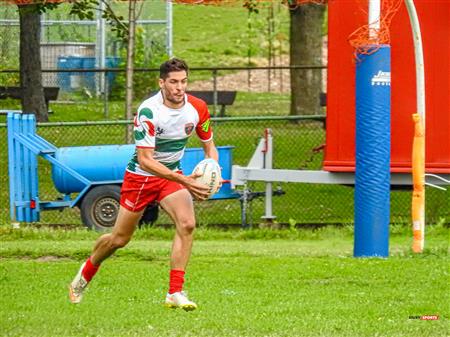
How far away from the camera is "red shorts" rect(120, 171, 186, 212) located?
1070 centimetres

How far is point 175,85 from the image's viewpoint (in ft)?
34.2

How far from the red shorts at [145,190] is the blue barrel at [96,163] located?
7.29 metres

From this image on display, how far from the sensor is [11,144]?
1814 cm

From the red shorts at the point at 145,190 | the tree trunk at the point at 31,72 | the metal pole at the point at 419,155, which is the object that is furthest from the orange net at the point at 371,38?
the tree trunk at the point at 31,72

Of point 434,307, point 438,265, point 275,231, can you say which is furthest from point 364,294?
point 275,231

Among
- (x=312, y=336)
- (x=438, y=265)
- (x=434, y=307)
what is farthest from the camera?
(x=438, y=265)

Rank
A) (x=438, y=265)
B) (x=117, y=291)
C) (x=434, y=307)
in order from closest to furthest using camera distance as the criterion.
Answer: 1. (x=434, y=307)
2. (x=117, y=291)
3. (x=438, y=265)

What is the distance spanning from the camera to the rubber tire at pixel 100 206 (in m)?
17.9

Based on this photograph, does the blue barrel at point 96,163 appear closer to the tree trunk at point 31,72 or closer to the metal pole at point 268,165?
the metal pole at point 268,165

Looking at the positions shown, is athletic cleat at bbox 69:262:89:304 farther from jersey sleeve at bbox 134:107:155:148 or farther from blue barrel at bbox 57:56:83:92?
blue barrel at bbox 57:56:83:92

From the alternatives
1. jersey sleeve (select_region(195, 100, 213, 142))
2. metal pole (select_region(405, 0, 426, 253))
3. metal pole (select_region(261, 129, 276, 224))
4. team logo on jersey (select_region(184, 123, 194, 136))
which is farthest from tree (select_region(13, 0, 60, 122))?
team logo on jersey (select_region(184, 123, 194, 136))

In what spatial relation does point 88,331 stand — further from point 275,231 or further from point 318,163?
point 318,163

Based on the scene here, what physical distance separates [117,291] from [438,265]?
3378 millimetres

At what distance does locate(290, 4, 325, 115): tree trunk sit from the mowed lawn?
10369 millimetres
